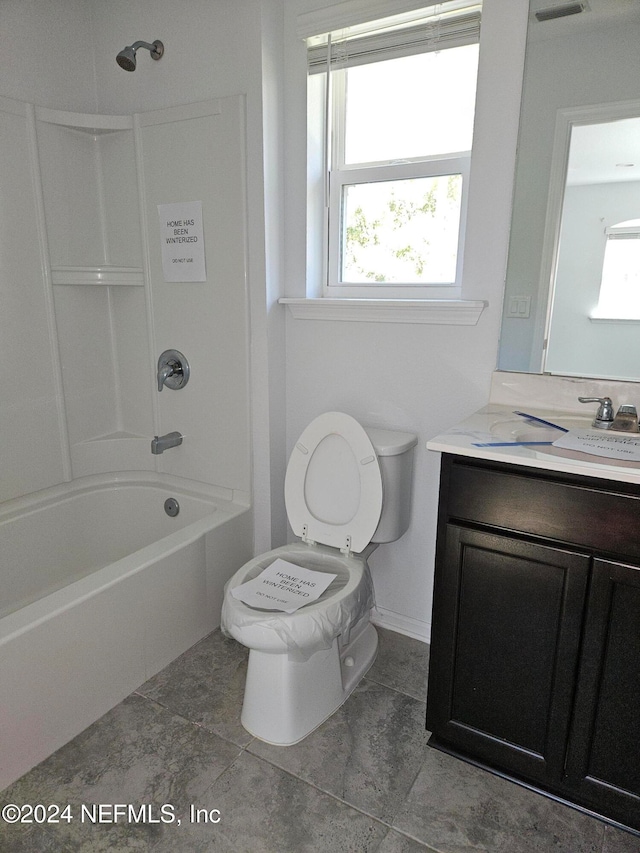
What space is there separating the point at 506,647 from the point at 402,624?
0.80 metres

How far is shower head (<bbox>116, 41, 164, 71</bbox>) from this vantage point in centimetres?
192

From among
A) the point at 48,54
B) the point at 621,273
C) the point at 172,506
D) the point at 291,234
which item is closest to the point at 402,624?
the point at 172,506

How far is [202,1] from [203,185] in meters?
0.59

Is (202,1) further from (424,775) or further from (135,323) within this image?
(424,775)

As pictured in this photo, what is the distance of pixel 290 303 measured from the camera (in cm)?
204

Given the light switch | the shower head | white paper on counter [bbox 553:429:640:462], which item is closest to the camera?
white paper on counter [bbox 553:429:640:462]

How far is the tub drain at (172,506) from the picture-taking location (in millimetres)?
2283

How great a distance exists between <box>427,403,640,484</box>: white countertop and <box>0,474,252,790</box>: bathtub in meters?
1.03

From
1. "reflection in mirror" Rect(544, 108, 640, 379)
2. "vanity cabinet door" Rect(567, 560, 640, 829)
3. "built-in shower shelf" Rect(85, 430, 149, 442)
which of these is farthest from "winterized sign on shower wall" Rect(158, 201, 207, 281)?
"vanity cabinet door" Rect(567, 560, 640, 829)

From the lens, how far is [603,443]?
1376 millimetres

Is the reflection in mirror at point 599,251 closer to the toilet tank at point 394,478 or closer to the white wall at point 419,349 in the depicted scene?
the white wall at point 419,349

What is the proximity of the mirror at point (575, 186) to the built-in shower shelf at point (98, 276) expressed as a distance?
4.69 feet

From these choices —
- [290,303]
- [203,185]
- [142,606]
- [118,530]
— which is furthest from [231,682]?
[203,185]

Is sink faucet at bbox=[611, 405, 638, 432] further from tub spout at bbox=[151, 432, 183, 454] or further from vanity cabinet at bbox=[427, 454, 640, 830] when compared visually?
tub spout at bbox=[151, 432, 183, 454]
